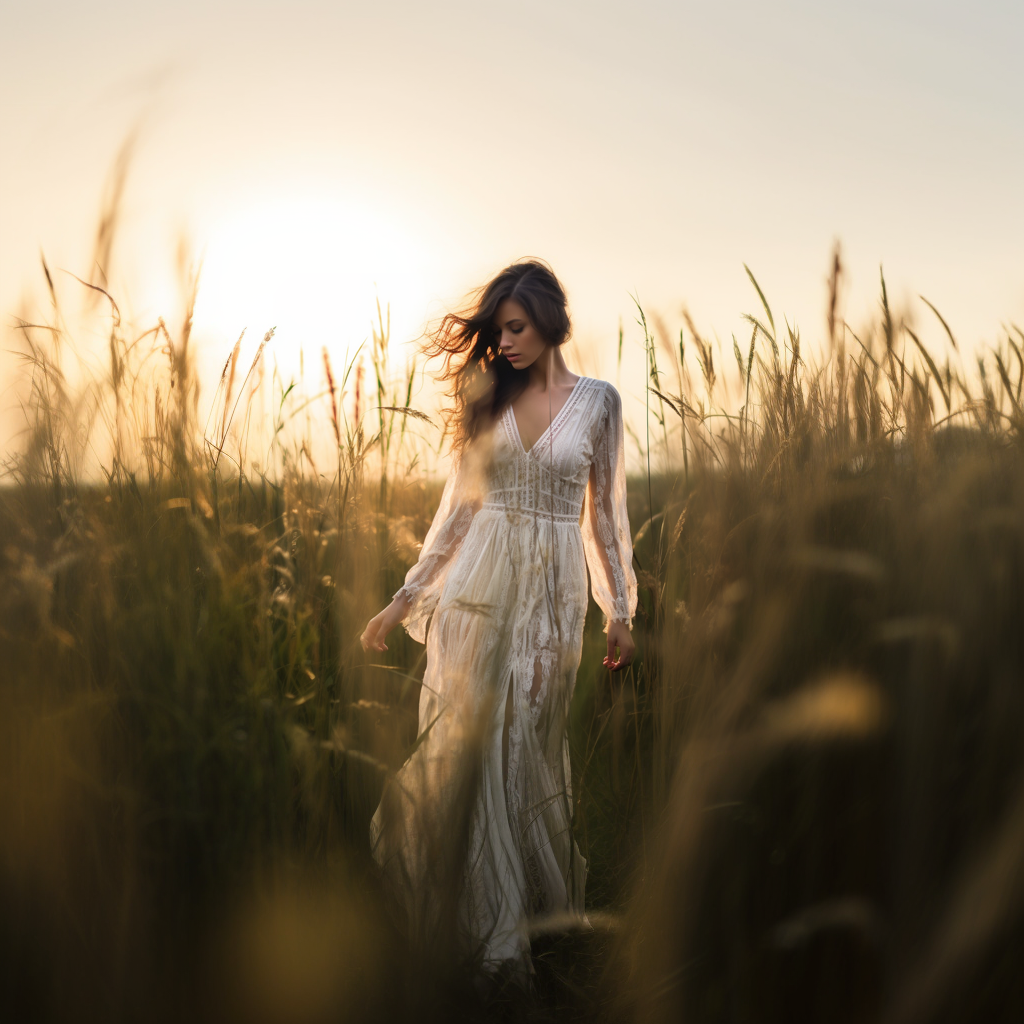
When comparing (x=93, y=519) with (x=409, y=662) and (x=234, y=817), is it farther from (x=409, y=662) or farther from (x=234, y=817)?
(x=409, y=662)

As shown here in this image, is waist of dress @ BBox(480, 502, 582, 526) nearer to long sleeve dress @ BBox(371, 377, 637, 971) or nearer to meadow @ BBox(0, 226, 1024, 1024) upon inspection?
long sleeve dress @ BBox(371, 377, 637, 971)

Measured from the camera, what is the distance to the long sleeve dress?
1.69 metres

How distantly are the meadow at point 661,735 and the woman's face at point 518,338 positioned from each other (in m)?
0.73

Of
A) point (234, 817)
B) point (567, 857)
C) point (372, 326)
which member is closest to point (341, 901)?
point (234, 817)

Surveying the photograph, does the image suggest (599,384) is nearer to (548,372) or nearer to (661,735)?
(548,372)

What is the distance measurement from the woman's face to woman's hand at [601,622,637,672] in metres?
0.73

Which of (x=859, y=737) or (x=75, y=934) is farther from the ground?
(x=859, y=737)

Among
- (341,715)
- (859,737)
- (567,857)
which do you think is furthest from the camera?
(567,857)

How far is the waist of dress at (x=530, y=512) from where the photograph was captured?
1.93 meters

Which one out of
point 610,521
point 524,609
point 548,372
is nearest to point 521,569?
point 524,609

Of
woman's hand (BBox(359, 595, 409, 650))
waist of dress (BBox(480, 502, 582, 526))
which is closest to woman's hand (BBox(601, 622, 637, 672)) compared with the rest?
waist of dress (BBox(480, 502, 582, 526))

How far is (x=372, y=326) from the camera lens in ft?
8.00

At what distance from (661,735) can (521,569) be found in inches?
33.6

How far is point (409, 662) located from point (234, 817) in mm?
1204
